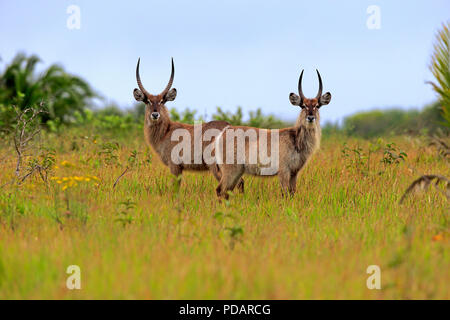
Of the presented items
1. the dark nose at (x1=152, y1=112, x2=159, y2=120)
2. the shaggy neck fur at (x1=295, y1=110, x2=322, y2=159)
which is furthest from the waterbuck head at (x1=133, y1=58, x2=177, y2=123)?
the shaggy neck fur at (x1=295, y1=110, x2=322, y2=159)

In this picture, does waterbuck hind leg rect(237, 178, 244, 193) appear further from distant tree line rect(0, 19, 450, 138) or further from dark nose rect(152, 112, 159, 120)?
distant tree line rect(0, 19, 450, 138)

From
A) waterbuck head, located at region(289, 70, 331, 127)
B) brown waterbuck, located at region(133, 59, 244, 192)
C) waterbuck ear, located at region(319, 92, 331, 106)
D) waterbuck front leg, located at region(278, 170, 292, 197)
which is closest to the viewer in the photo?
waterbuck front leg, located at region(278, 170, 292, 197)

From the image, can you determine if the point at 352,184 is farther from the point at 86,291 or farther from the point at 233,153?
the point at 86,291

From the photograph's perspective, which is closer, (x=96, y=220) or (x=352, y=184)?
(x=96, y=220)

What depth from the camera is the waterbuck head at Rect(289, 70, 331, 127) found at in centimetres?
677

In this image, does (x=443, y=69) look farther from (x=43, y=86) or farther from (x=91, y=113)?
(x=43, y=86)

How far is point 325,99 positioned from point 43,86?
1419cm

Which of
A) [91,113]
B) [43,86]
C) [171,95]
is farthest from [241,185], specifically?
[43,86]

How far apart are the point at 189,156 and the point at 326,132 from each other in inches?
344

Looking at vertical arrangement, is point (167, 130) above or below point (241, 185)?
above

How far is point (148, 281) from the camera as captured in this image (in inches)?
140

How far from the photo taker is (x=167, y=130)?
26.1ft
